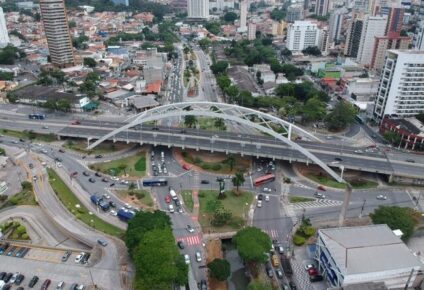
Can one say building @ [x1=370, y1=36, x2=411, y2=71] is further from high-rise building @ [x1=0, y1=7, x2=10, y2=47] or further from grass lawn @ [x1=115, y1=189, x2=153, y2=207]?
high-rise building @ [x1=0, y1=7, x2=10, y2=47]

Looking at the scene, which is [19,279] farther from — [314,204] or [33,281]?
[314,204]

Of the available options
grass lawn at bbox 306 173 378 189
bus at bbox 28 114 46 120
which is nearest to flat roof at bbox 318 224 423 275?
grass lawn at bbox 306 173 378 189

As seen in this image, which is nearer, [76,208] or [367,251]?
[367,251]

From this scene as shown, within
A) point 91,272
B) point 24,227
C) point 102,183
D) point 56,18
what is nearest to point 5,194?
point 24,227

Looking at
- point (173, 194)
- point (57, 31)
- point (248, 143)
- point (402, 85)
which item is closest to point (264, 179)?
point (248, 143)

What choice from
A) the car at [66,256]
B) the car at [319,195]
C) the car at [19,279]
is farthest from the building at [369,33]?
the car at [19,279]

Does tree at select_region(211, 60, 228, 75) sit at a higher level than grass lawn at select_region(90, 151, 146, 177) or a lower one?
higher
